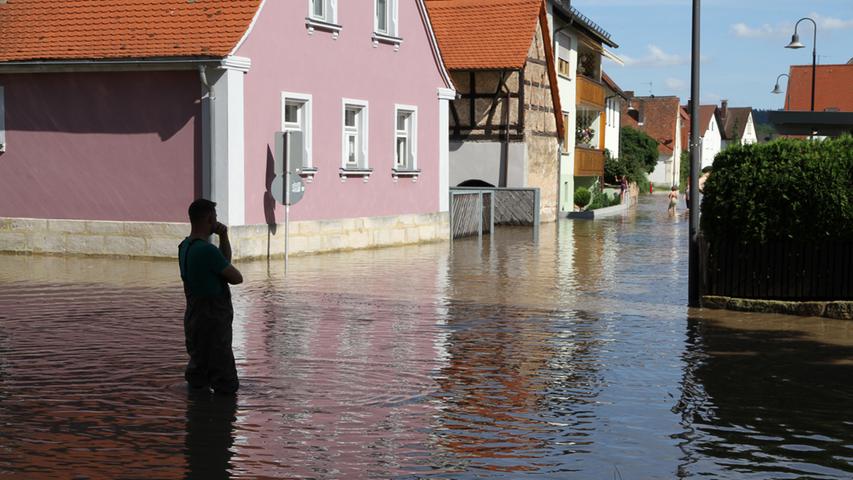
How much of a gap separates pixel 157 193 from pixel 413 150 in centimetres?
848

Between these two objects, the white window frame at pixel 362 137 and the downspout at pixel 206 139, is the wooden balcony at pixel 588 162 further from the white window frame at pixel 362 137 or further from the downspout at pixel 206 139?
the downspout at pixel 206 139

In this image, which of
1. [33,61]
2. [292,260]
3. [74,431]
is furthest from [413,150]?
[74,431]

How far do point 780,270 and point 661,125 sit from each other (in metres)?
102

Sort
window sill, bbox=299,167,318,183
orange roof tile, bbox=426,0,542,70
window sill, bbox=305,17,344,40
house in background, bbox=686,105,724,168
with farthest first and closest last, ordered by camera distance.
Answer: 1. house in background, bbox=686,105,724,168
2. orange roof tile, bbox=426,0,542,70
3. window sill, bbox=305,17,344,40
4. window sill, bbox=299,167,318,183

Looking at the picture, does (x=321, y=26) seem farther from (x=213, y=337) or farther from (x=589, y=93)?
(x=589, y=93)

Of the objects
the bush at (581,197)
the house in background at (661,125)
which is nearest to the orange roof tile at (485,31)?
the bush at (581,197)

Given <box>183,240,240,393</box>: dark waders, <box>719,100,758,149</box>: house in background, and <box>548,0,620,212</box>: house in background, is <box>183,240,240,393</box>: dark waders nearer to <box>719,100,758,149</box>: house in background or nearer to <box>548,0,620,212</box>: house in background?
<box>548,0,620,212</box>: house in background

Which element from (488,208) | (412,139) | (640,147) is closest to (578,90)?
(488,208)

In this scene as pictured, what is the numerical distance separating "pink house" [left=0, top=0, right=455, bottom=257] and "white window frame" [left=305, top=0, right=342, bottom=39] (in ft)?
0.11

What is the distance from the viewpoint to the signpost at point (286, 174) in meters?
21.9

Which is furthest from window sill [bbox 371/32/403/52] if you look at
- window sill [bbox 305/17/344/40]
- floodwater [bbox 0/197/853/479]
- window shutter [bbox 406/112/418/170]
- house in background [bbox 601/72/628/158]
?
house in background [bbox 601/72/628/158]

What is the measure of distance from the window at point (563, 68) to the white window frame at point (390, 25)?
815 inches

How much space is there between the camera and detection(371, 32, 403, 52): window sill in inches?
1069

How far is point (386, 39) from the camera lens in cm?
2755
